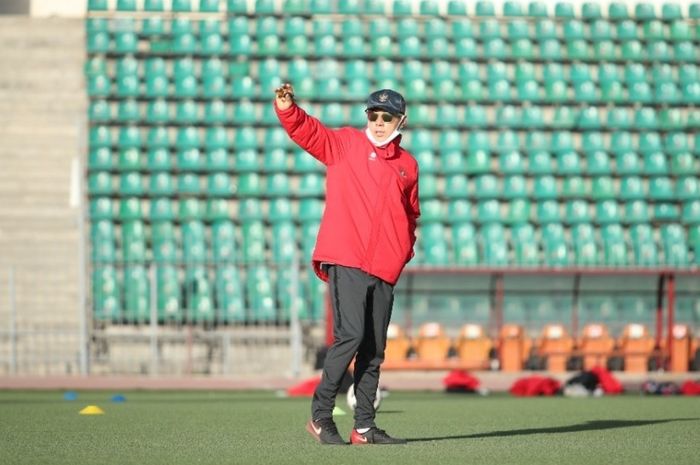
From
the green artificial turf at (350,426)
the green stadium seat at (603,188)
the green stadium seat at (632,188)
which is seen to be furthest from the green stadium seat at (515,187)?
the green artificial turf at (350,426)

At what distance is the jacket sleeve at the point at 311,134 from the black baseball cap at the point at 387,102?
0.81 ft

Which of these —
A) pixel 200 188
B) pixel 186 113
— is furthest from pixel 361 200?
pixel 186 113

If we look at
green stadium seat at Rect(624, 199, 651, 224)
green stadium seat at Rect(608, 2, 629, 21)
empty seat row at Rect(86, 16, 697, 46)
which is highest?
green stadium seat at Rect(608, 2, 629, 21)

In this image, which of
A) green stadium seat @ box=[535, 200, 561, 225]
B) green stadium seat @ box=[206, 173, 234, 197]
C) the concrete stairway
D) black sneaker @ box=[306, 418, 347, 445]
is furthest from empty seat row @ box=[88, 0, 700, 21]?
black sneaker @ box=[306, 418, 347, 445]

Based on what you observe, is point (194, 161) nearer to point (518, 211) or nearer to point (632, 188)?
point (518, 211)

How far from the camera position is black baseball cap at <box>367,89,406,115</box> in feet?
20.8

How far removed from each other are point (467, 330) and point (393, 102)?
1221cm

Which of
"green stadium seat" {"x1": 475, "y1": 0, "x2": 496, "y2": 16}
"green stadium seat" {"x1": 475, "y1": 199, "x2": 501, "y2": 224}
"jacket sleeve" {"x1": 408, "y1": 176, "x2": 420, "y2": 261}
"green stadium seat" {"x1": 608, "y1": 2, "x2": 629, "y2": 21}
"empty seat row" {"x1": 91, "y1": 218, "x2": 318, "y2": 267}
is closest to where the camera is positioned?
"jacket sleeve" {"x1": 408, "y1": 176, "x2": 420, "y2": 261}

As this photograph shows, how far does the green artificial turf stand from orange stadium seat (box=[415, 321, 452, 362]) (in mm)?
6373

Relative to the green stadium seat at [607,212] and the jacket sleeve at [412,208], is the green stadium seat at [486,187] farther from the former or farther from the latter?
the jacket sleeve at [412,208]

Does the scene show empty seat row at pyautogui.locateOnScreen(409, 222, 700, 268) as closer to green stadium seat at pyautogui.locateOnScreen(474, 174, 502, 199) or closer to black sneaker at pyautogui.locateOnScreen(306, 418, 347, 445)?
green stadium seat at pyautogui.locateOnScreen(474, 174, 502, 199)

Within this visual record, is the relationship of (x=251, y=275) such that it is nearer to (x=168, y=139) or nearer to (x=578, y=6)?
(x=168, y=139)

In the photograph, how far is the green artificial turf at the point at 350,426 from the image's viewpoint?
223 inches

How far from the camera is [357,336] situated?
6227 mm
